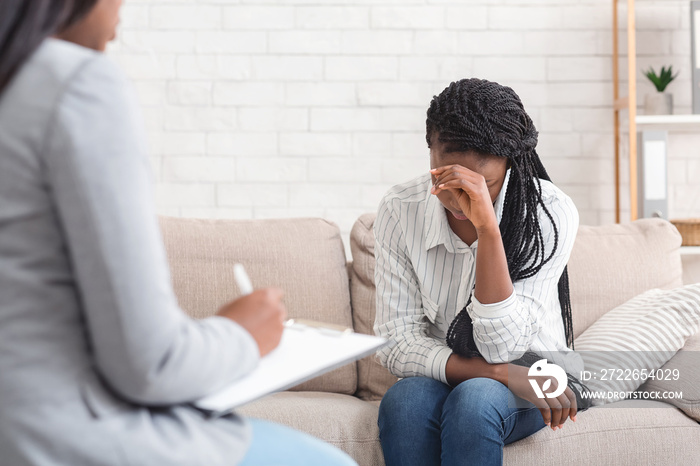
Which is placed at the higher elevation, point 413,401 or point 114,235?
point 114,235

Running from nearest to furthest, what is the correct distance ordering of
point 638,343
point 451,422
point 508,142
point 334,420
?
1. point 451,422
2. point 508,142
3. point 334,420
4. point 638,343

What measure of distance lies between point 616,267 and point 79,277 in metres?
1.67

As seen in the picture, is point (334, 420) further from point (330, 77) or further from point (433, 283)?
point (330, 77)

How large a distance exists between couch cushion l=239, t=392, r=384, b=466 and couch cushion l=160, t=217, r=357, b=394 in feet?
0.76

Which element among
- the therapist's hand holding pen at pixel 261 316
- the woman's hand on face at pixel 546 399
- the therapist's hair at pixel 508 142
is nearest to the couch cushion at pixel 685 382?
the woman's hand on face at pixel 546 399

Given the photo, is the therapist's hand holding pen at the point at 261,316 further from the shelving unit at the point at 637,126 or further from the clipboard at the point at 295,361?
the shelving unit at the point at 637,126

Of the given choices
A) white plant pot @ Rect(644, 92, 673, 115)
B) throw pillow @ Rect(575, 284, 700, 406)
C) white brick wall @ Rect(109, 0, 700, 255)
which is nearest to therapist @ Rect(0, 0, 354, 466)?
throw pillow @ Rect(575, 284, 700, 406)

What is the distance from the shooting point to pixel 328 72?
252cm

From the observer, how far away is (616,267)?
1.93 metres

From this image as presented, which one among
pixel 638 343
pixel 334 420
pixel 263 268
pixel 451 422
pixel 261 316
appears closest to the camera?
pixel 261 316

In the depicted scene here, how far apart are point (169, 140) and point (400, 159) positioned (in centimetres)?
84

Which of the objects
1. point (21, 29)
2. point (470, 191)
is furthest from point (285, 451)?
point (470, 191)

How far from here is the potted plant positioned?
2.38 metres

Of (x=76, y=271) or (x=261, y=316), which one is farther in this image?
(x=261, y=316)
